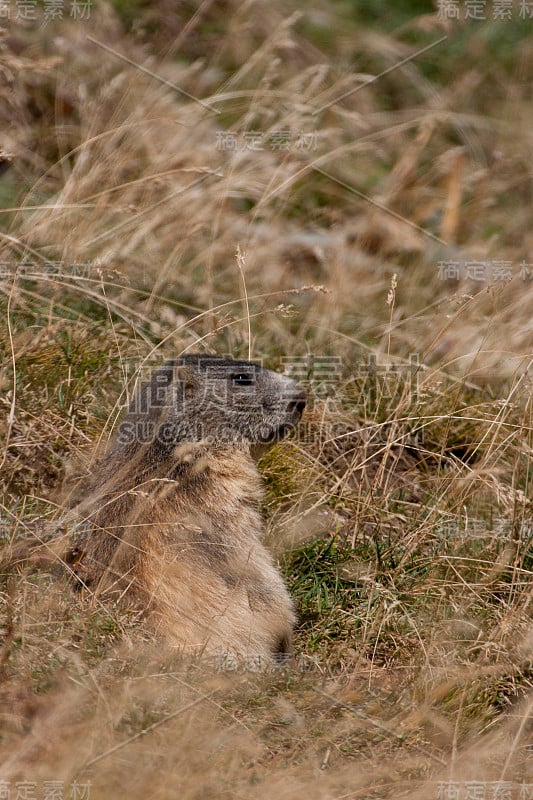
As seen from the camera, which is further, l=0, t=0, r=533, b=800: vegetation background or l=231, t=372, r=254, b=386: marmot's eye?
l=231, t=372, r=254, b=386: marmot's eye

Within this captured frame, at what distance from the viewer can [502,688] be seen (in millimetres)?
4691

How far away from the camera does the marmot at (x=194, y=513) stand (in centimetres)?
443

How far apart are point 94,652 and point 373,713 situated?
47.4 inches

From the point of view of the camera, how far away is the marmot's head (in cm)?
492

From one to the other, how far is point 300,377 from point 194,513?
1925 mm

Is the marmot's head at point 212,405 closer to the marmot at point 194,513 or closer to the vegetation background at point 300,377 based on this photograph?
the marmot at point 194,513

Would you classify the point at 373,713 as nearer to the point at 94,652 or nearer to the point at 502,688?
the point at 502,688

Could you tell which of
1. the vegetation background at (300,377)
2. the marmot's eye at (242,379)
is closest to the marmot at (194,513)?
the marmot's eye at (242,379)

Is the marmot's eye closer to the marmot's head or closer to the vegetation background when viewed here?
the marmot's head

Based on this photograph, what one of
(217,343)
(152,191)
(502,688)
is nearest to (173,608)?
(502,688)

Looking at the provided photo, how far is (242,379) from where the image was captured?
5289 millimetres

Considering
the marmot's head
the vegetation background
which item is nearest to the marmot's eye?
the marmot's head

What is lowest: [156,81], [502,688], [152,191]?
[502,688]

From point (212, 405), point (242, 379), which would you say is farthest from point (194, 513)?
point (242, 379)
